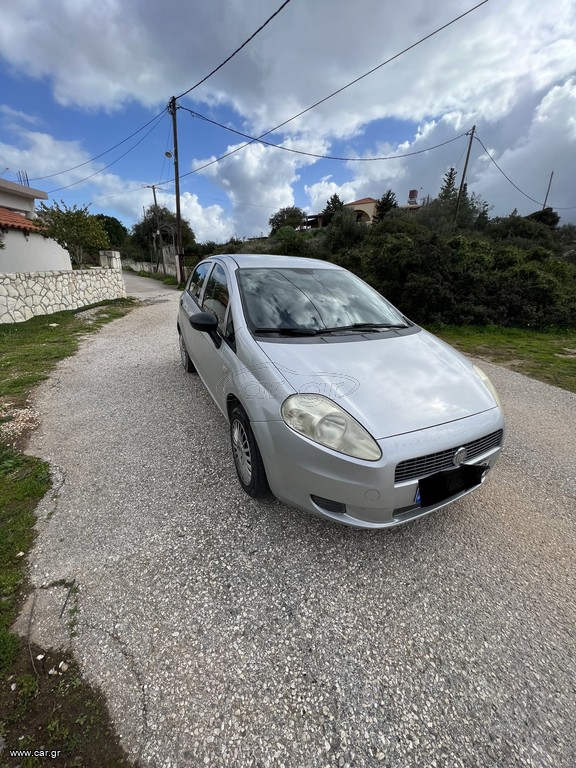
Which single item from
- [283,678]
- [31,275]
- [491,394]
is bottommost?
[283,678]

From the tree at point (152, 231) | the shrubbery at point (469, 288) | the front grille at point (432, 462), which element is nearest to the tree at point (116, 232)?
the tree at point (152, 231)

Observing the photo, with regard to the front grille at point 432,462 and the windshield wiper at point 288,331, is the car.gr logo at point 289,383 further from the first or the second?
the front grille at point 432,462

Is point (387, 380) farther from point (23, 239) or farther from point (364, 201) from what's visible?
point (364, 201)

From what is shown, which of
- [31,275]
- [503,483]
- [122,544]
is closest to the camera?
[122,544]

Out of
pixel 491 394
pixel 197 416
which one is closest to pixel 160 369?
pixel 197 416

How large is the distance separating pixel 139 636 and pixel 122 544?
0.61 meters

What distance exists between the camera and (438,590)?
1.82 m

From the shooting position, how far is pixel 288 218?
45469mm

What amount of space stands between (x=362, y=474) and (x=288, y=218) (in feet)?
161

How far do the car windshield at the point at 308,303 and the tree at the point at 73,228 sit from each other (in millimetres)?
11055

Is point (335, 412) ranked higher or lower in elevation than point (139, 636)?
higher

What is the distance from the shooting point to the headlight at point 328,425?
171 cm

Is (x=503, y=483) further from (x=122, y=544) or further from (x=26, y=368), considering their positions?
(x=26, y=368)

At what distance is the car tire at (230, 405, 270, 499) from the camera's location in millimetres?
2182
